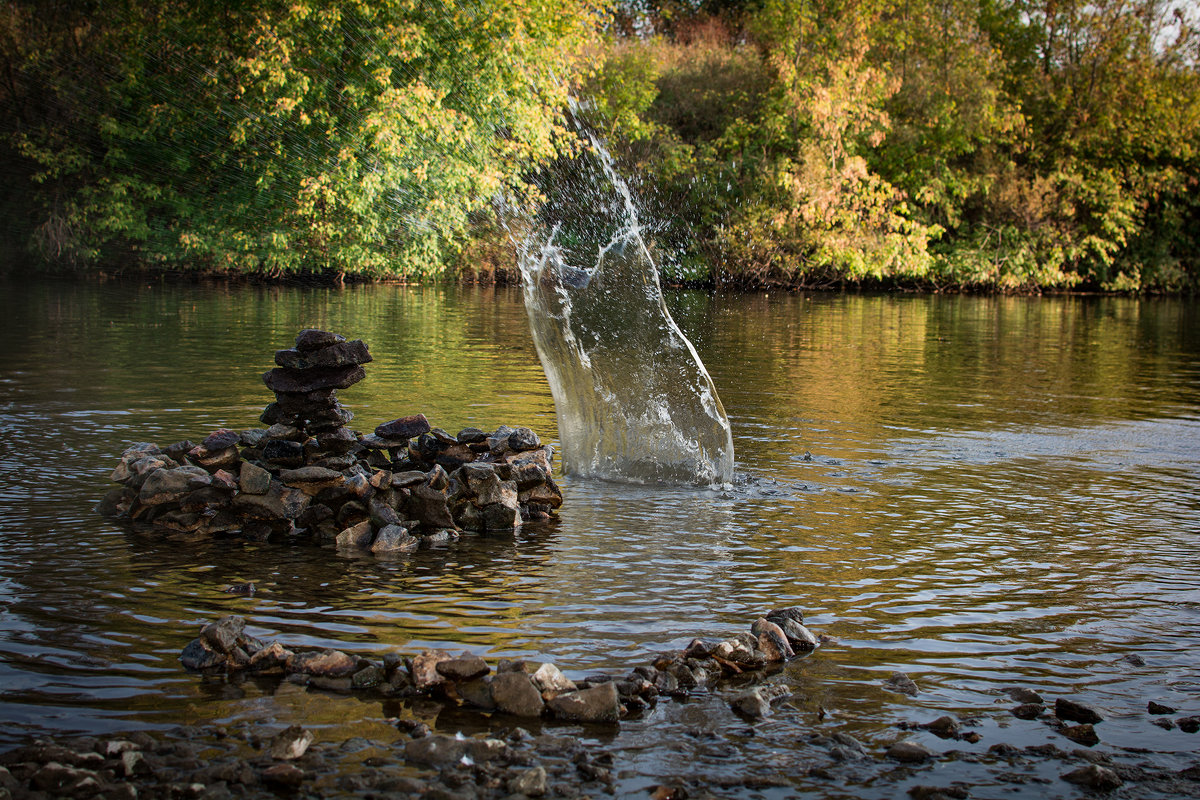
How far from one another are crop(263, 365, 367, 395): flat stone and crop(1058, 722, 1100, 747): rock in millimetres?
6234

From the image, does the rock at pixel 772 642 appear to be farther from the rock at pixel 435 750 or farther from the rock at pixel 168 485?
the rock at pixel 168 485

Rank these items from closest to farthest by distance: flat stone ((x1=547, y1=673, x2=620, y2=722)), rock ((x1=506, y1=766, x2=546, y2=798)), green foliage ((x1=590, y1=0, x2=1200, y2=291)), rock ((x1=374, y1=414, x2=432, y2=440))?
rock ((x1=506, y1=766, x2=546, y2=798)), flat stone ((x1=547, y1=673, x2=620, y2=722)), rock ((x1=374, y1=414, x2=432, y2=440)), green foliage ((x1=590, y1=0, x2=1200, y2=291))

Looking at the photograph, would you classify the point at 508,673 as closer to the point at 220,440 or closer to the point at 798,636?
the point at 798,636

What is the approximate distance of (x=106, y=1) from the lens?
40.3 metres

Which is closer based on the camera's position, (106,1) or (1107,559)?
(1107,559)

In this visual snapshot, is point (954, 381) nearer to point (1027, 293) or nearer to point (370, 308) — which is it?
point (370, 308)

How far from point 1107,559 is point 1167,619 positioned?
1.28m

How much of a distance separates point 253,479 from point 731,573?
363 centimetres

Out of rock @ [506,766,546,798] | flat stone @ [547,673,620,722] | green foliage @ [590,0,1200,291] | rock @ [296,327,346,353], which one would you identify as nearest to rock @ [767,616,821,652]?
flat stone @ [547,673,620,722]

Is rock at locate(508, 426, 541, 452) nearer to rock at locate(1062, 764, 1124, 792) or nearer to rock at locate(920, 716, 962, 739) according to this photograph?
rock at locate(920, 716, 962, 739)

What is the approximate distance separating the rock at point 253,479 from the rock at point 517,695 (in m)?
3.70

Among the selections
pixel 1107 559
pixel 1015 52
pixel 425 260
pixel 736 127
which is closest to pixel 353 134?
pixel 425 260

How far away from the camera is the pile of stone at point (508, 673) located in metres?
A: 4.79

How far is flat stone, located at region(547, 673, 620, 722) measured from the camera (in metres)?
4.72
